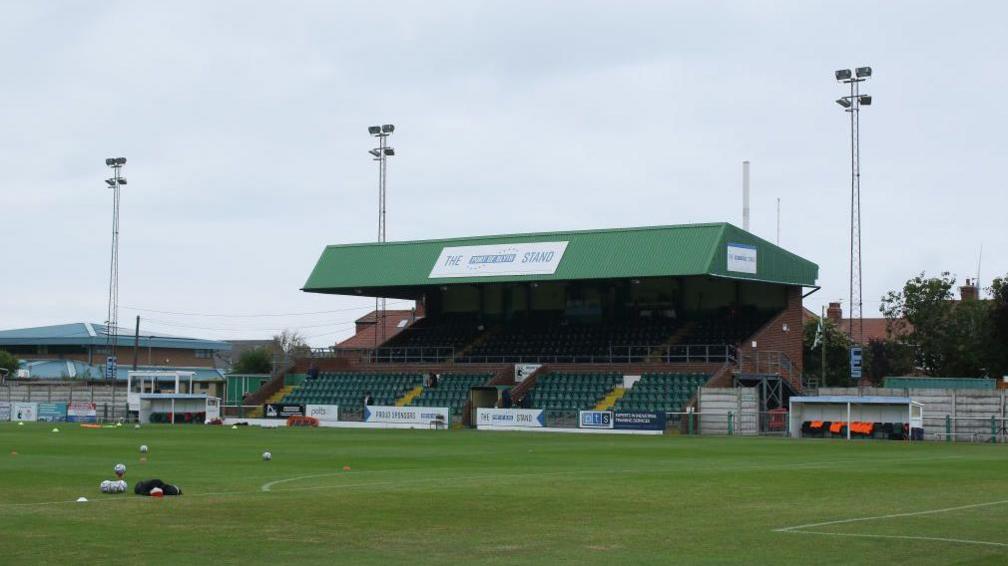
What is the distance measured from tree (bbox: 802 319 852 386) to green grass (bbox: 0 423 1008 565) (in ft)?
200

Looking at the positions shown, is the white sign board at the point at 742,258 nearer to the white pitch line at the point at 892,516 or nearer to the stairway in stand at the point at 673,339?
the stairway in stand at the point at 673,339

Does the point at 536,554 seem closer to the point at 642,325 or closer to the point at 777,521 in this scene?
the point at 777,521

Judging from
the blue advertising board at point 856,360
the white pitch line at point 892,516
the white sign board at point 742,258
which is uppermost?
the white sign board at point 742,258

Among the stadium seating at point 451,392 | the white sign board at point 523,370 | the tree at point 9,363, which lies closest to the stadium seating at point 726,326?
the white sign board at point 523,370

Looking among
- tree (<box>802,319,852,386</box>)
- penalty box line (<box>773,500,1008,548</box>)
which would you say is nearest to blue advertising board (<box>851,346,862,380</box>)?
tree (<box>802,319,852,386</box>)

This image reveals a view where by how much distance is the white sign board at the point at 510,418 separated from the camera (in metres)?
70.7

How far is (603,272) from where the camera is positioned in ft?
263

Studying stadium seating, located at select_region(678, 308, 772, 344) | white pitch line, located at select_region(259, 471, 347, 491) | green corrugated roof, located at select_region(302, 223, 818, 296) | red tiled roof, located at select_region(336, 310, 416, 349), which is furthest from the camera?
red tiled roof, located at select_region(336, 310, 416, 349)

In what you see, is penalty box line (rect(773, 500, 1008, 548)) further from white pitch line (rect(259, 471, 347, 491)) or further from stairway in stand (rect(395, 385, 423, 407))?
stairway in stand (rect(395, 385, 423, 407))

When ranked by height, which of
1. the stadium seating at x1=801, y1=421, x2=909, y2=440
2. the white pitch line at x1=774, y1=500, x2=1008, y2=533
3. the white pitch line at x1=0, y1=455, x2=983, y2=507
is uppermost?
the stadium seating at x1=801, y1=421, x2=909, y2=440

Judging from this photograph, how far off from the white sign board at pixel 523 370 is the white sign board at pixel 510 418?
6.43 m

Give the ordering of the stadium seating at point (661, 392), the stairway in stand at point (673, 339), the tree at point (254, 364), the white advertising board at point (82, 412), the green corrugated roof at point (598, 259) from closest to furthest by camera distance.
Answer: the stadium seating at point (661, 392)
the green corrugated roof at point (598, 259)
the stairway in stand at point (673, 339)
the white advertising board at point (82, 412)
the tree at point (254, 364)

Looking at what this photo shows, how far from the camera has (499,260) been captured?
8550 centimetres

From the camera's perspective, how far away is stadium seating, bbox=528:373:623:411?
73.2 metres
